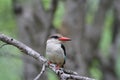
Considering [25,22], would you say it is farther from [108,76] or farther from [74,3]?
[108,76]

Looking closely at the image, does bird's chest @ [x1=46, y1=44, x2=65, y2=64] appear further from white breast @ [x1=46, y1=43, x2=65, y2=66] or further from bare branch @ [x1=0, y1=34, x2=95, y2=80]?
bare branch @ [x1=0, y1=34, x2=95, y2=80]

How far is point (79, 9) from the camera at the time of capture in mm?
12656

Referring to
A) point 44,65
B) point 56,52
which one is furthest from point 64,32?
point 44,65

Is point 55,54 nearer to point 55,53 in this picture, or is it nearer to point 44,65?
point 55,53

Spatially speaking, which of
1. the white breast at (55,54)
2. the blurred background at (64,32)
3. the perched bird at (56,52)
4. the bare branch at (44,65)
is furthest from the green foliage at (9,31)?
the bare branch at (44,65)

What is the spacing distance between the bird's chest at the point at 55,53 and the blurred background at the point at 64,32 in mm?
5297

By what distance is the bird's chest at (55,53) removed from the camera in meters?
5.52

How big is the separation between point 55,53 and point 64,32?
6931 mm

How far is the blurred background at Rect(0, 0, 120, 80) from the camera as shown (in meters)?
12.0

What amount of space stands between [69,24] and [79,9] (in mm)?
520

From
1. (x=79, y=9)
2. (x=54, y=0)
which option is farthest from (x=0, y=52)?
(x=79, y=9)

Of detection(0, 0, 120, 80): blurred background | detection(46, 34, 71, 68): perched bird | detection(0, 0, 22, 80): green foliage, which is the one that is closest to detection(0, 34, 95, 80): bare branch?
detection(46, 34, 71, 68): perched bird

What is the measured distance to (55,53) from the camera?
5598 millimetres

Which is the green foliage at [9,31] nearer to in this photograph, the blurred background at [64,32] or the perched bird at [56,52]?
the blurred background at [64,32]
